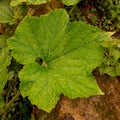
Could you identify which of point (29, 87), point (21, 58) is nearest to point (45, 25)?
point (21, 58)

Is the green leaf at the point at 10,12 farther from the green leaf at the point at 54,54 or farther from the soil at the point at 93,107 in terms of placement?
the soil at the point at 93,107

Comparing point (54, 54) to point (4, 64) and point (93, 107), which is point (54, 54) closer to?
point (4, 64)

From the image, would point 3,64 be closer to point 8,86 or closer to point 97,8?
point 8,86

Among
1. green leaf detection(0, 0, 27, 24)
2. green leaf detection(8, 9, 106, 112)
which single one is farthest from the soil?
green leaf detection(0, 0, 27, 24)

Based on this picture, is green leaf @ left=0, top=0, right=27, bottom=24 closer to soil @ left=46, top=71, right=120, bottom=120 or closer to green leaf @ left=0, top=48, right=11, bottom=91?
green leaf @ left=0, top=48, right=11, bottom=91

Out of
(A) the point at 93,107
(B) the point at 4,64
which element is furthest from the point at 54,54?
(A) the point at 93,107

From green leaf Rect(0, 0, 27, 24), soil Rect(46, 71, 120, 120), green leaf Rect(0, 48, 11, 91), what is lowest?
soil Rect(46, 71, 120, 120)
